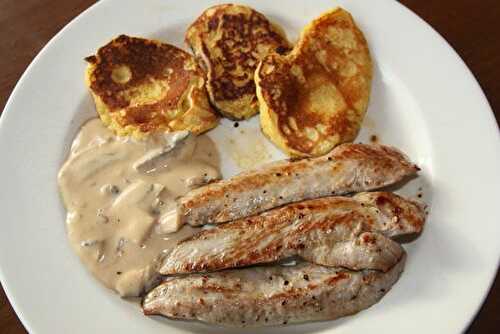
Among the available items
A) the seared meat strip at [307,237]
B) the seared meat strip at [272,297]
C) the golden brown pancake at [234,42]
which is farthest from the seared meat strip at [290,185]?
the golden brown pancake at [234,42]

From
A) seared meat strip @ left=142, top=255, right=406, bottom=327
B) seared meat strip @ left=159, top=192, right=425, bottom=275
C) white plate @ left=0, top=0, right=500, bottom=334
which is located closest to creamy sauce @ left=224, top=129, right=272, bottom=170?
white plate @ left=0, top=0, right=500, bottom=334

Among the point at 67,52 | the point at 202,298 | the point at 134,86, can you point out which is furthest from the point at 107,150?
the point at 202,298

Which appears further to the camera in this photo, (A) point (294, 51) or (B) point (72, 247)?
(A) point (294, 51)

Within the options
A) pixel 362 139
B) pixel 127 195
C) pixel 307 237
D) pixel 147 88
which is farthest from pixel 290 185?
pixel 147 88

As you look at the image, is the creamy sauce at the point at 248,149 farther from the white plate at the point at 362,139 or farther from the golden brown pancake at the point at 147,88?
the golden brown pancake at the point at 147,88

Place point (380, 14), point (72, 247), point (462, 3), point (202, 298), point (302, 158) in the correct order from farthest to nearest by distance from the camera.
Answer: point (462, 3) → point (380, 14) → point (302, 158) → point (72, 247) → point (202, 298)

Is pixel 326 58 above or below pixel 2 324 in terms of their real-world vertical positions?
above

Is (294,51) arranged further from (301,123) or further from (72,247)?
(72,247)

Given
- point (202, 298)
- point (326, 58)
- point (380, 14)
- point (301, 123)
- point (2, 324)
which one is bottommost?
point (2, 324)

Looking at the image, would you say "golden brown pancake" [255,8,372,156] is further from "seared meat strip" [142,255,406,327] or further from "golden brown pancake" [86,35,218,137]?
"seared meat strip" [142,255,406,327]
